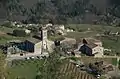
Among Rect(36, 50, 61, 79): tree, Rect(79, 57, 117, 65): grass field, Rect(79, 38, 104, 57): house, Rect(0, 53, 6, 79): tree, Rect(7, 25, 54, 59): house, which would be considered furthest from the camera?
Rect(79, 38, 104, 57): house

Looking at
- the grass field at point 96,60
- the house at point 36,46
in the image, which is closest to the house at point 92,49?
the grass field at point 96,60

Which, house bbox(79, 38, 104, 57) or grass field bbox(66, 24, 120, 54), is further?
grass field bbox(66, 24, 120, 54)

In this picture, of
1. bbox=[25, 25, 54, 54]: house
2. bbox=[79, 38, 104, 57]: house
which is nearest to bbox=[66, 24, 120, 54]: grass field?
bbox=[79, 38, 104, 57]: house

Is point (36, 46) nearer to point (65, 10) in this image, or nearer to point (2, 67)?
point (2, 67)

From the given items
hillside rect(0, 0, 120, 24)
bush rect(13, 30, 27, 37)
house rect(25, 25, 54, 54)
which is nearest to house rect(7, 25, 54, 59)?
house rect(25, 25, 54, 54)

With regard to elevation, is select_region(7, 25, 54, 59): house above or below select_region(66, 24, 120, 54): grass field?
above

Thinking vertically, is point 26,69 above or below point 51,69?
below

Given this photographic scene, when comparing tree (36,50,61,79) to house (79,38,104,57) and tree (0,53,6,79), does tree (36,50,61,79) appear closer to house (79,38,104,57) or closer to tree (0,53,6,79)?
tree (0,53,6,79)

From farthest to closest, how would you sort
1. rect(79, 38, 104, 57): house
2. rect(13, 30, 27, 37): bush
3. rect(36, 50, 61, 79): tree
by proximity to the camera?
rect(13, 30, 27, 37): bush
rect(79, 38, 104, 57): house
rect(36, 50, 61, 79): tree

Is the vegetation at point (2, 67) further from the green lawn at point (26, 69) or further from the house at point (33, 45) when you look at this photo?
the house at point (33, 45)

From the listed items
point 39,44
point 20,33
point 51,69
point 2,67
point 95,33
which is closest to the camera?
point 51,69

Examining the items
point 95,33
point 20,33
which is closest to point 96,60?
point 20,33

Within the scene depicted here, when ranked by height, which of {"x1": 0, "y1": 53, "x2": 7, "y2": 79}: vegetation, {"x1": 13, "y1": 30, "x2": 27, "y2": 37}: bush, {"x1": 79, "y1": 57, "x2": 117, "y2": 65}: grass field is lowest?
{"x1": 13, "y1": 30, "x2": 27, "y2": 37}: bush
